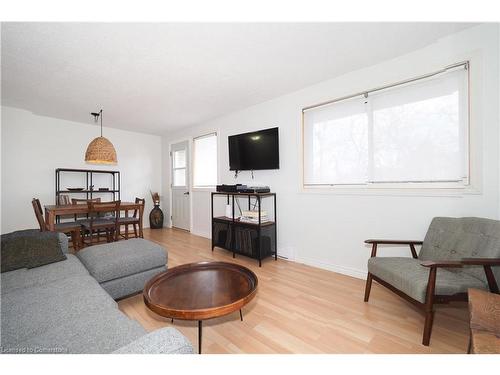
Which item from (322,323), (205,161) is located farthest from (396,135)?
(205,161)

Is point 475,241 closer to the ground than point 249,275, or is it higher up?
higher up

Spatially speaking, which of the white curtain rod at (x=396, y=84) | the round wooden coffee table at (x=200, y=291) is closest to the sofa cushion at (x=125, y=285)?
the round wooden coffee table at (x=200, y=291)

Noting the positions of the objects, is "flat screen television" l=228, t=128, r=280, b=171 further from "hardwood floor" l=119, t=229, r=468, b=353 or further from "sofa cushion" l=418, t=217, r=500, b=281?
"sofa cushion" l=418, t=217, r=500, b=281

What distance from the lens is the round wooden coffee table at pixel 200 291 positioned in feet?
3.87

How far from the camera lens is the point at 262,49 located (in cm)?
203

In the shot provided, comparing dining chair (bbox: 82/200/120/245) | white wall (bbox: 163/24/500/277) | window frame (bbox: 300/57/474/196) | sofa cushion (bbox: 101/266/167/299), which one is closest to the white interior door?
white wall (bbox: 163/24/500/277)

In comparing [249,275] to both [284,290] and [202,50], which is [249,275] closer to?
[284,290]

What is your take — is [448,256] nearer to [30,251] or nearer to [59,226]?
[30,251]

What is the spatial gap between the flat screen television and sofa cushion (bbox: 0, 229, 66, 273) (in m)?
2.48

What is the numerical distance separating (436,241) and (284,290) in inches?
57.6

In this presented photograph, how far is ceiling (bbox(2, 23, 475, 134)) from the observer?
5.79ft

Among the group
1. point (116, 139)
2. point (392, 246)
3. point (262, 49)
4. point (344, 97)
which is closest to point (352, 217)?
point (392, 246)

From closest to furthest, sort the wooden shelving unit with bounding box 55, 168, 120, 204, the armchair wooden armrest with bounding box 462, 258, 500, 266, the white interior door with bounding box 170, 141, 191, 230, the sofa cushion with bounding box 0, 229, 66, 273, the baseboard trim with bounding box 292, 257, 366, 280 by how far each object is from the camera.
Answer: the armchair wooden armrest with bounding box 462, 258, 500, 266 < the sofa cushion with bounding box 0, 229, 66, 273 < the baseboard trim with bounding box 292, 257, 366, 280 < the wooden shelving unit with bounding box 55, 168, 120, 204 < the white interior door with bounding box 170, 141, 191, 230

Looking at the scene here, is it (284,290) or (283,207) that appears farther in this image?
(283,207)
